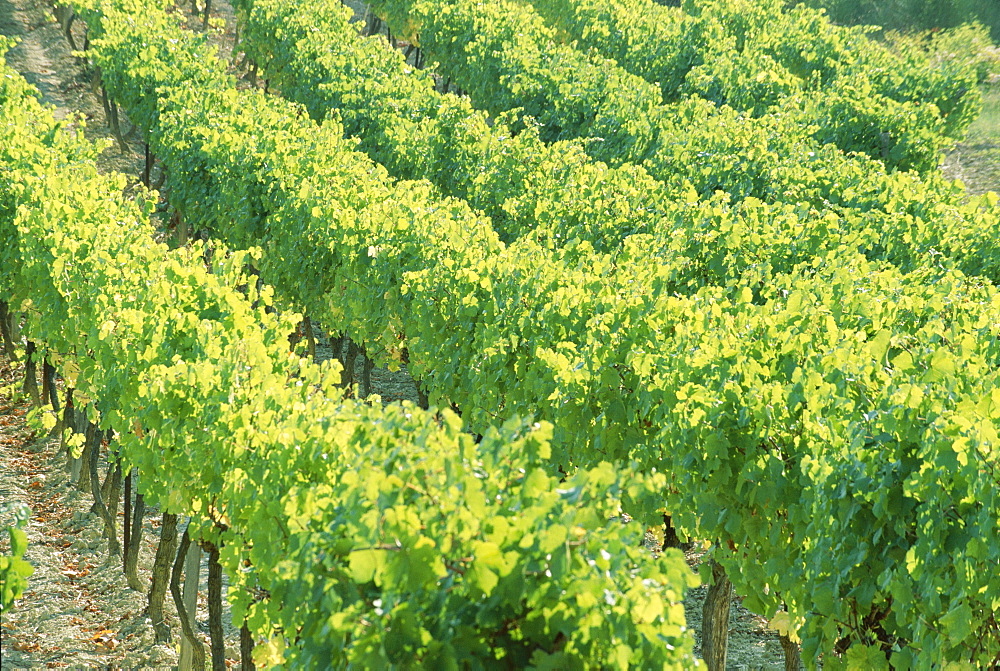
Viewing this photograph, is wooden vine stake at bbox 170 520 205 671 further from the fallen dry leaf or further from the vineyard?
the fallen dry leaf

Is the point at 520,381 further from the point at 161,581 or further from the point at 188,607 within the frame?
the point at 161,581

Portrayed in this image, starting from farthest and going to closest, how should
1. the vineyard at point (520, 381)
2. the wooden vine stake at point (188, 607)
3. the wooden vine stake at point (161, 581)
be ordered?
the wooden vine stake at point (161, 581) → the wooden vine stake at point (188, 607) → the vineyard at point (520, 381)

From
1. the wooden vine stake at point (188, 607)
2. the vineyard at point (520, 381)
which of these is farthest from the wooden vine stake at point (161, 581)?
the wooden vine stake at point (188, 607)

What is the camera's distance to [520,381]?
22.8 feet

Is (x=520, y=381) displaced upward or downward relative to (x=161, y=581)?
upward

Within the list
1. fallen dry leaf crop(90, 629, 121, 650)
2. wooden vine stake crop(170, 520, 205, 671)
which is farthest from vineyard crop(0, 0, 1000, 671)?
fallen dry leaf crop(90, 629, 121, 650)

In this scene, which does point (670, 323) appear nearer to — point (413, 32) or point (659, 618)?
point (659, 618)

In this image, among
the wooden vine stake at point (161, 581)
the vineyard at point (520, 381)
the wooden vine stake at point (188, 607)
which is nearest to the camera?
the vineyard at point (520, 381)

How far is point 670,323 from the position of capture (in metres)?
6.53

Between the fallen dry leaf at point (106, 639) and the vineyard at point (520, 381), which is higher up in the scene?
the vineyard at point (520, 381)

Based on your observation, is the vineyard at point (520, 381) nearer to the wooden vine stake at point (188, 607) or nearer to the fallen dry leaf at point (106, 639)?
the wooden vine stake at point (188, 607)

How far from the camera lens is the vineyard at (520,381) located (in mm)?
3002

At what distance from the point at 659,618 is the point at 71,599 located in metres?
6.45

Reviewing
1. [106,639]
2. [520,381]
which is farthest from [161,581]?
[520,381]
